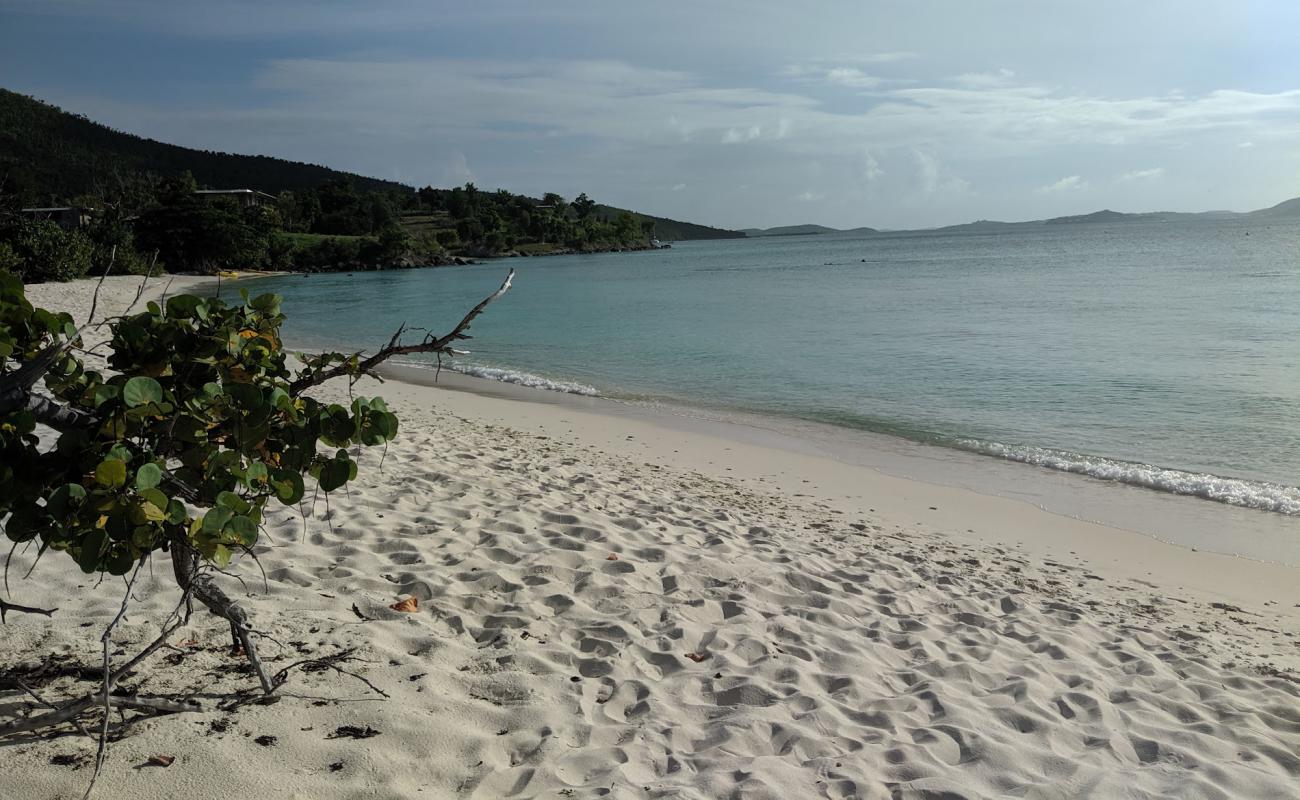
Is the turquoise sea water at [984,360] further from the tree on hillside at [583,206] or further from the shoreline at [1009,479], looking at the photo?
the tree on hillside at [583,206]

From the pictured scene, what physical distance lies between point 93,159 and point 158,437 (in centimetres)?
14390

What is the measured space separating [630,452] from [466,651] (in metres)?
6.42

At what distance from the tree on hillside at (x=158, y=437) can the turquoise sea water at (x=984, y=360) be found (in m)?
9.79

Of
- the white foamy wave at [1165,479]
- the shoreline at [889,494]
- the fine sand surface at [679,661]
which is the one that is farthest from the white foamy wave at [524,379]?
the fine sand surface at [679,661]

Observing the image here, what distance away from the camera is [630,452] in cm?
1028

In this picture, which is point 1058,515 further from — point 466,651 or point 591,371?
point 591,371

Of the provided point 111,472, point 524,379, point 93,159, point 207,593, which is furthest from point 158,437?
point 93,159

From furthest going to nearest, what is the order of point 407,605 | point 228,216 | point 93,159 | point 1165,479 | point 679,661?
point 93,159 < point 228,216 < point 1165,479 < point 407,605 < point 679,661

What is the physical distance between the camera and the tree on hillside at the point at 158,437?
2.21m

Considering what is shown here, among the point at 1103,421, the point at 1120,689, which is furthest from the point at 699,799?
the point at 1103,421

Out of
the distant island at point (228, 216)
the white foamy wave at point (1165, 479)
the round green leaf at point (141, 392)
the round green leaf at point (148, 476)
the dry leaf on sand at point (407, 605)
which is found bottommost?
the white foamy wave at point (1165, 479)

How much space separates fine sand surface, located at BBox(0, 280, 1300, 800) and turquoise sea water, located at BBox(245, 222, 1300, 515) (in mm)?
4842

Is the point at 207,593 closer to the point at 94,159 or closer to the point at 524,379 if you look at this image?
the point at 524,379

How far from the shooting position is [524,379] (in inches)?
687
